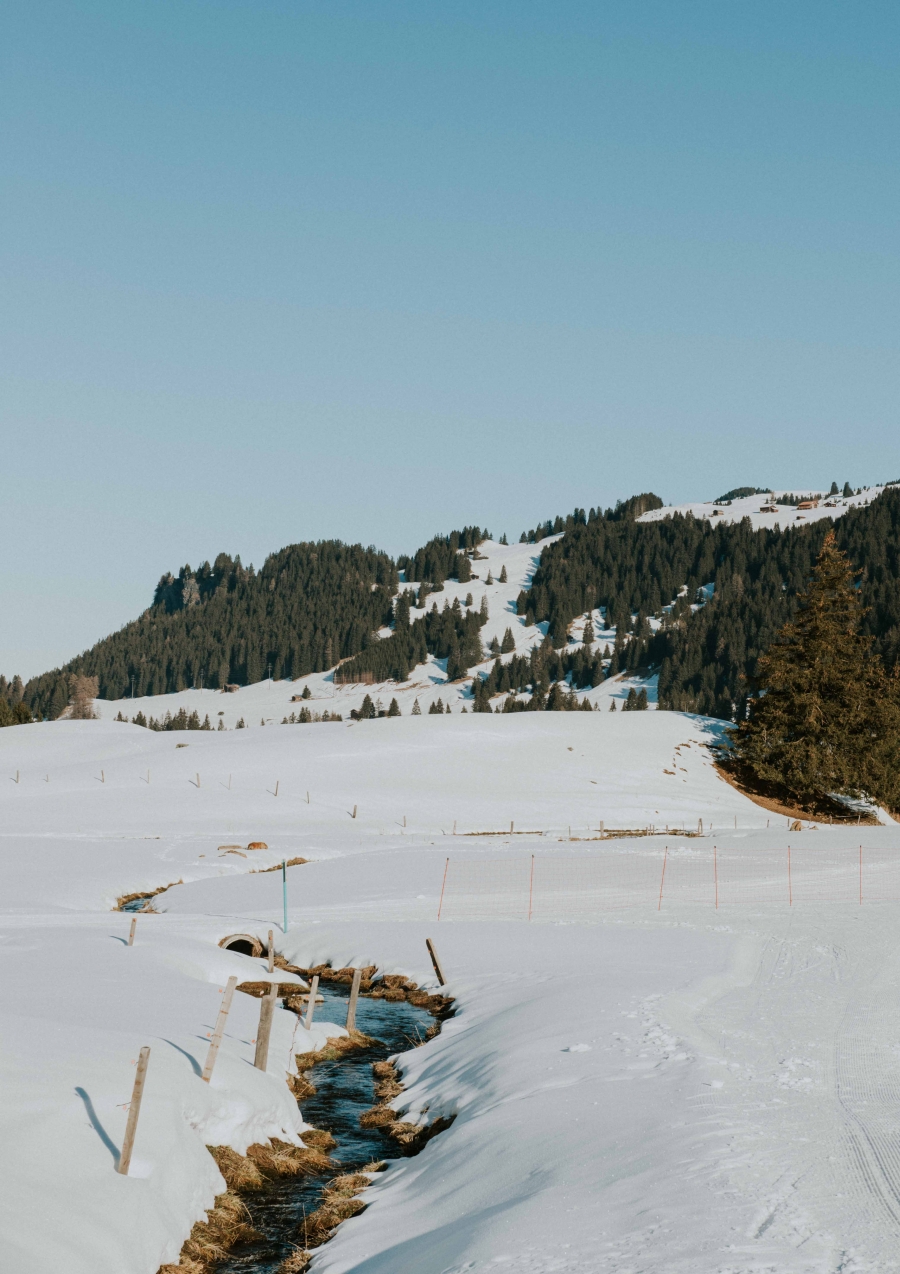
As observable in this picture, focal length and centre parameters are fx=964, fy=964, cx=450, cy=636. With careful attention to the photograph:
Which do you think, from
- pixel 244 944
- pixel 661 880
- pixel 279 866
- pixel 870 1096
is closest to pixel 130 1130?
pixel 870 1096

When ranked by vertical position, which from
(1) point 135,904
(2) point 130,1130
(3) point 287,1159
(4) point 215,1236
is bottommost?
(1) point 135,904

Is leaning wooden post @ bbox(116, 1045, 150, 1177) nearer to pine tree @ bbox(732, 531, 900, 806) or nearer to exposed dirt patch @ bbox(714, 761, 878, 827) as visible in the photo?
exposed dirt patch @ bbox(714, 761, 878, 827)

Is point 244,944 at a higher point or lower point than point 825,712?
lower

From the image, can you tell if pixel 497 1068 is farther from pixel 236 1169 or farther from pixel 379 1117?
pixel 236 1169

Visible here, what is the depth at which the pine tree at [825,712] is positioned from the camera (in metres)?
67.9

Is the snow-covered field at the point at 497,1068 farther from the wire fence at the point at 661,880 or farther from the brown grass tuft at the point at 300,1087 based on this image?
the wire fence at the point at 661,880

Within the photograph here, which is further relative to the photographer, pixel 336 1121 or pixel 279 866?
pixel 279 866

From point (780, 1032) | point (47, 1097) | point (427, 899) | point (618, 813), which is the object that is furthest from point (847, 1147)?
point (618, 813)

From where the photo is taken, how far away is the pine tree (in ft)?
223

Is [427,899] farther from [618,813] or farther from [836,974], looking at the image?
[618,813]

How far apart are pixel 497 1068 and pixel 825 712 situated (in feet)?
190

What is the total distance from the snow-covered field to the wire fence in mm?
1225

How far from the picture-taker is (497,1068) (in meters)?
18.1

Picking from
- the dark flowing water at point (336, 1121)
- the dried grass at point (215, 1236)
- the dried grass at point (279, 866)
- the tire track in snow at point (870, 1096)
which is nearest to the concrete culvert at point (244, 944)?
the dark flowing water at point (336, 1121)
